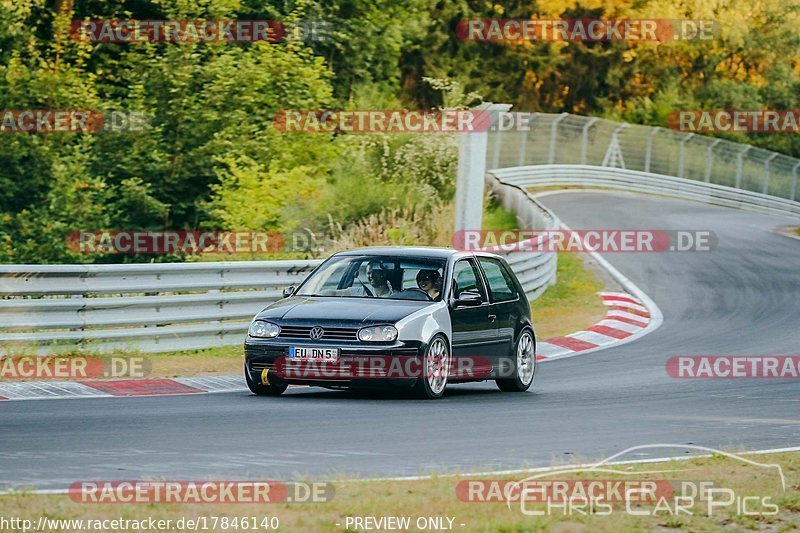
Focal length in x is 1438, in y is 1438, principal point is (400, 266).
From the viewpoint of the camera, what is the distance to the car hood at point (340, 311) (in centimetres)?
1320

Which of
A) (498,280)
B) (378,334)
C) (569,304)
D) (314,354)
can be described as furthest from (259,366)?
(569,304)

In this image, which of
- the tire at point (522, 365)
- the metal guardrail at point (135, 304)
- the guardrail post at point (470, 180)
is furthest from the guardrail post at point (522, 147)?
the tire at point (522, 365)

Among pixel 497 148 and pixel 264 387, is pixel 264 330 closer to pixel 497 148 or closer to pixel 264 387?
pixel 264 387

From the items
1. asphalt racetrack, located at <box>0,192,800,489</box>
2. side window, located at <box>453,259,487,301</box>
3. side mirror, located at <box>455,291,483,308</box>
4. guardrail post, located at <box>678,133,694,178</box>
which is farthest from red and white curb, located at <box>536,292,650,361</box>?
guardrail post, located at <box>678,133,694,178</box>

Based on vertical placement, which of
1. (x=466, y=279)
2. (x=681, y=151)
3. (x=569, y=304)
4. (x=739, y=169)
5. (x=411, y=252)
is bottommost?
(x=569, y=304)

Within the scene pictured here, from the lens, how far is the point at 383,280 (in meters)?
14.2

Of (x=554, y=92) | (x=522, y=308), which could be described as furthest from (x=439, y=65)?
(x=522, y=308)

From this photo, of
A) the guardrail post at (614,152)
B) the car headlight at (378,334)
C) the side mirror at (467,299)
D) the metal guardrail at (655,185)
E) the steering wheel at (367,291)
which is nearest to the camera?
the car headlight at (378,334)

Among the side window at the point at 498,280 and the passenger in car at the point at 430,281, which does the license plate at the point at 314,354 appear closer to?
the passenger in car at the point at 430,281

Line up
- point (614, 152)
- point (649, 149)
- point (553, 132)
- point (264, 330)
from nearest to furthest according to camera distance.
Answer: point (264, 330) → point (553, 132) → point (649, 149) → point (614, 152)

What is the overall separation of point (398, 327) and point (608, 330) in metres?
9.24

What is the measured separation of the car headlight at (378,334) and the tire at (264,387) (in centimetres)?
103

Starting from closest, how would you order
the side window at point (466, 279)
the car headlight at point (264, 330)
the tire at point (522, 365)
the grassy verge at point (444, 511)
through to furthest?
the grassy verge at point (444, 511) → the car headlight at point (264, 330) → the side window at point (466, 279) → the tire at point (522, 365)

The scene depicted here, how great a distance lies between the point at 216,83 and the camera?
32906 millimetres
